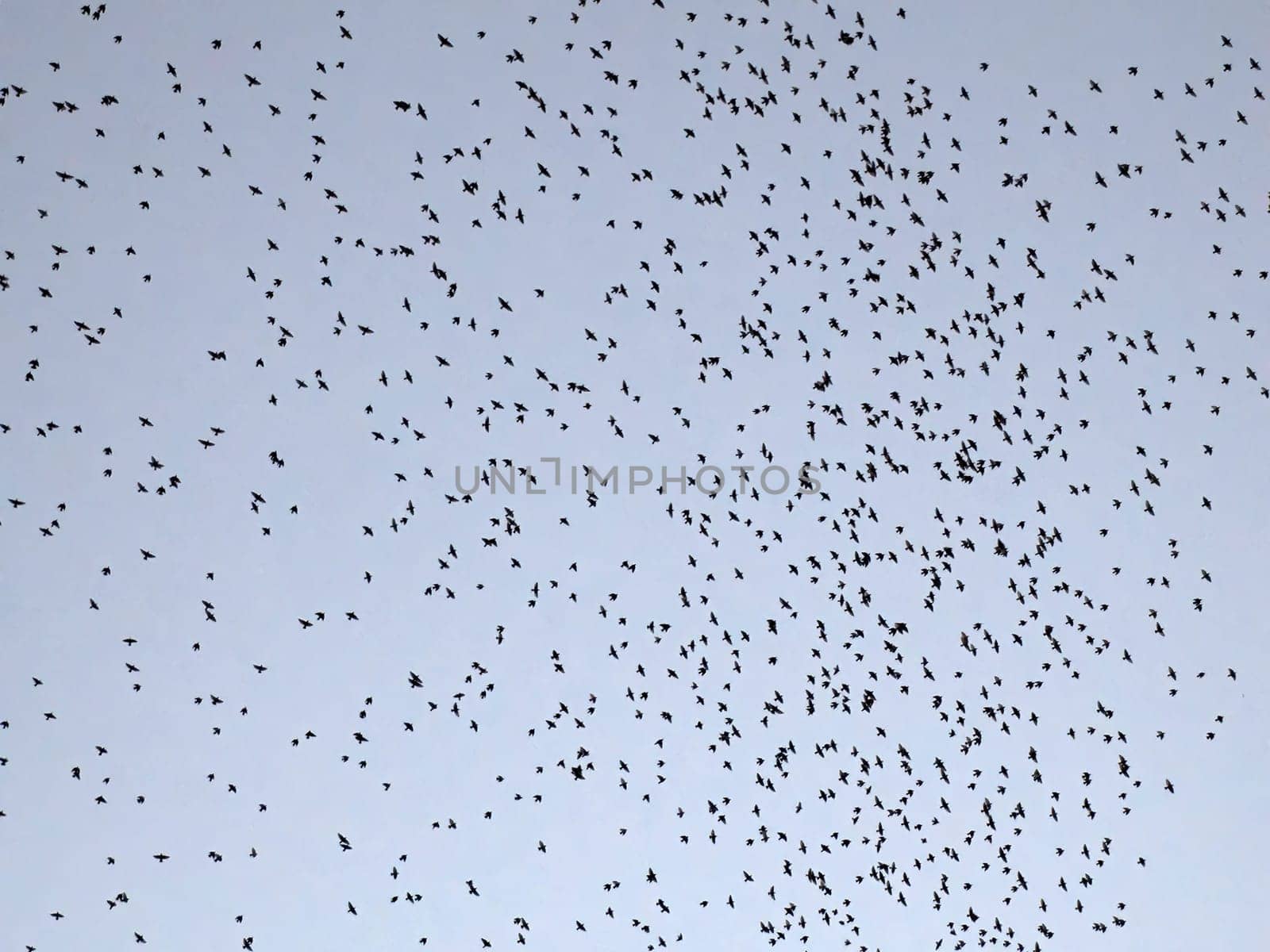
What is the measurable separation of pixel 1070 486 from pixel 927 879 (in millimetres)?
4039

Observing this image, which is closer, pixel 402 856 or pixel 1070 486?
pixel 402 856

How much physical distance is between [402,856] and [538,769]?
1.45 meters

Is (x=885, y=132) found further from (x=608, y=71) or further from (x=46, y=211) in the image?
(x=46, y=211)

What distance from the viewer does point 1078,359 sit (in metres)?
15.7

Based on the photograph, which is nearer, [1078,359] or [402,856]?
[402,856]

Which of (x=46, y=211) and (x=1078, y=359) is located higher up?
(x=1078, y=359)

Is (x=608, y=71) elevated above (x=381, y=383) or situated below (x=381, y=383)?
above

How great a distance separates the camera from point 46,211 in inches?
589

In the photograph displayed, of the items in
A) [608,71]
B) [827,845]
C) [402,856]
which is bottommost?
[402,856]

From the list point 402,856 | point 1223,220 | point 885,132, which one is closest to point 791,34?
point 885,132

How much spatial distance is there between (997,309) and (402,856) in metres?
7.73

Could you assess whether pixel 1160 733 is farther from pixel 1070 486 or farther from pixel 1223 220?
pixel 1223 220

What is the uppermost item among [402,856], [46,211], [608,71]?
[608,71]

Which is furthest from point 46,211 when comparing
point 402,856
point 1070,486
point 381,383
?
point 1070,486
